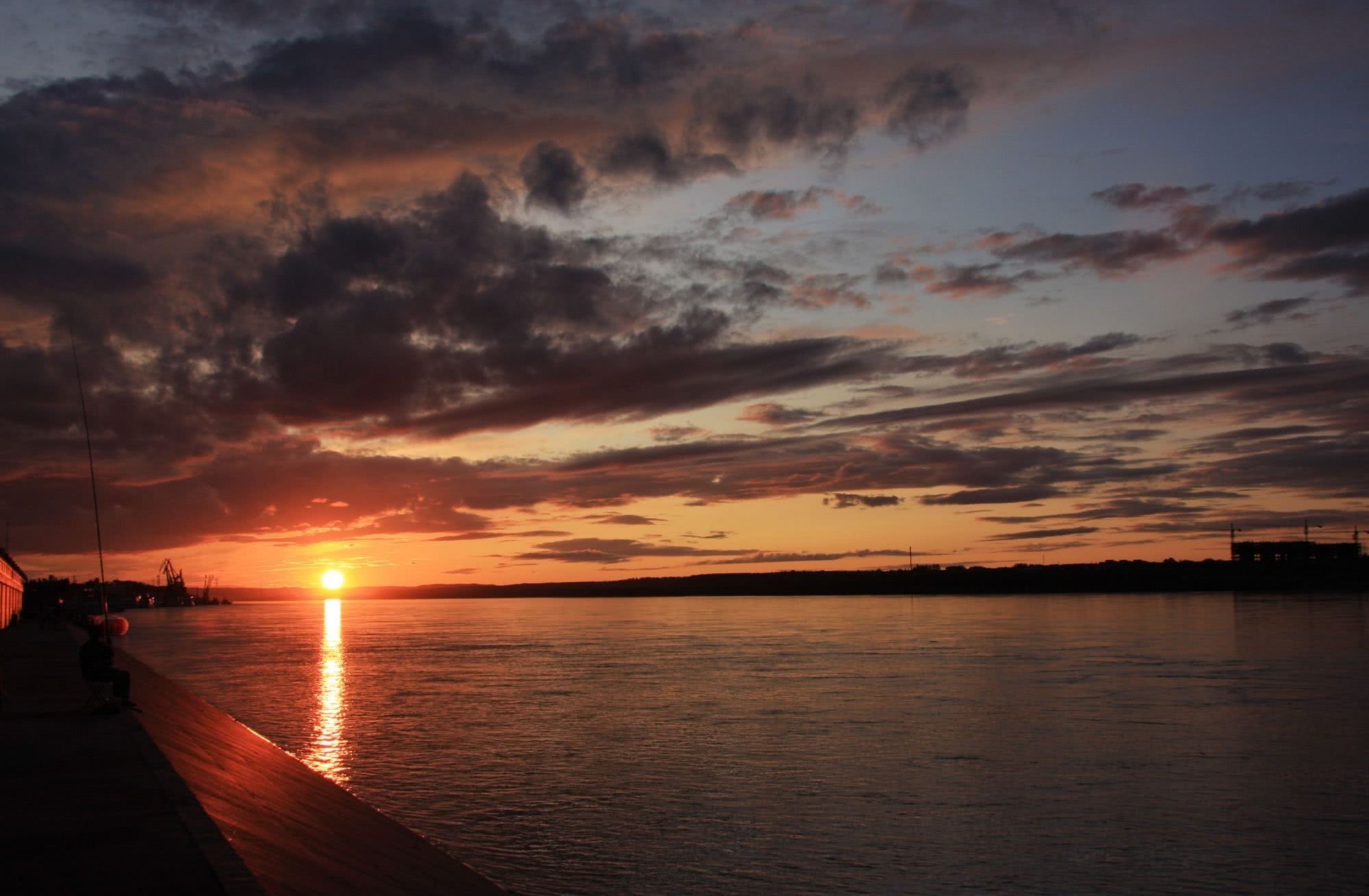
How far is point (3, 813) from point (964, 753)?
21882 millimetres

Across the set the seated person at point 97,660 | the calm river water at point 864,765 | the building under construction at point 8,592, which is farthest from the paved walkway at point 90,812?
the building under construction at point 8,592

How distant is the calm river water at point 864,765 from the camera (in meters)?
17.3

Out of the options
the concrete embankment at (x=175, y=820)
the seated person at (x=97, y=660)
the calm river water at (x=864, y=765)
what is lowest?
the calm river water at (x=864, y=765)

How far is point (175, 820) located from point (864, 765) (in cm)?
1777

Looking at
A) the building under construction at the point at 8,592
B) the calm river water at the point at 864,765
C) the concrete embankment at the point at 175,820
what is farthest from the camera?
the building under construction at the point at 8,592

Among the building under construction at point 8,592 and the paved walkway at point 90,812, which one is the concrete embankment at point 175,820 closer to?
the paved walkway at point 90,812

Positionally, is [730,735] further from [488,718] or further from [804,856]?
[804,856]

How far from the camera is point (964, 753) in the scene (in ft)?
90.9

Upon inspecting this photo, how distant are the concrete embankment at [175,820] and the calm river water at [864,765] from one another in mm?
2000

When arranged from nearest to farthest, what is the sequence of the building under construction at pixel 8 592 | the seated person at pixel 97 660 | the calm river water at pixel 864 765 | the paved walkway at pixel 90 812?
the paved walkway at pixel 90 812
the calm river water at pixel 864 765
the seated person at pixel 97 660
the building under construction at pixel 8 592

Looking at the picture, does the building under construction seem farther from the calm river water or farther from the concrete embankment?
the concrete embankment

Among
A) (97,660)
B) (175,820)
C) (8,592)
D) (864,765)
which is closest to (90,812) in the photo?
(175,820)

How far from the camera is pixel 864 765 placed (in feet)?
85.3

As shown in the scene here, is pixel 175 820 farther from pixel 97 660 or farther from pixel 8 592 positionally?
pixel 8 592
